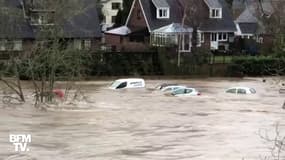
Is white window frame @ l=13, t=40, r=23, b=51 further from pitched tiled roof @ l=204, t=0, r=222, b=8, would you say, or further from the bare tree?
pitched tiled roof @ l=204, t=0, r=222, b=8

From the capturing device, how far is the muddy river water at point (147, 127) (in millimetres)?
23062

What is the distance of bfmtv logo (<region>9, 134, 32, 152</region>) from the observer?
830 inches

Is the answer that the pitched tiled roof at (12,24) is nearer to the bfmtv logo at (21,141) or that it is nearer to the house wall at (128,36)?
the house wall at (128,36)

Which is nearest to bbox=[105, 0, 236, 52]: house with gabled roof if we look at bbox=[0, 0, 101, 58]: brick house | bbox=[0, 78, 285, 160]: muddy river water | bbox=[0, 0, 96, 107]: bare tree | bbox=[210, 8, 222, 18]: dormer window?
bbox=[210, 8, 222, 18]: dormer window

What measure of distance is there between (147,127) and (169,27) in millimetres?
43657

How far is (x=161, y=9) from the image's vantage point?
76875 mm

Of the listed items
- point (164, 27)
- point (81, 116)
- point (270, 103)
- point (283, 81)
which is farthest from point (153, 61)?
point (81, 116)

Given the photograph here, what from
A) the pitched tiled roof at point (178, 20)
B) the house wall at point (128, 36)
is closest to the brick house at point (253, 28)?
the pitched tiled roof at point (178, 20)

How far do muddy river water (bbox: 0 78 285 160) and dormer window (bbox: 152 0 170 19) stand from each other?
28367 mm

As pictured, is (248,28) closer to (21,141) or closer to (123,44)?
(123,44)

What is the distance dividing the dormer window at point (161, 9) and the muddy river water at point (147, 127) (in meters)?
28.4

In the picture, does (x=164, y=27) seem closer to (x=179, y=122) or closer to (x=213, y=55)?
(x=213, y=55)

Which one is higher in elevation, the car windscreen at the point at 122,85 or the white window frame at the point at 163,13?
the white window frame at the point at 163,13

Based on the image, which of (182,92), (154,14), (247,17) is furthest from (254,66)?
(182,92)
